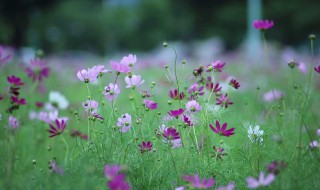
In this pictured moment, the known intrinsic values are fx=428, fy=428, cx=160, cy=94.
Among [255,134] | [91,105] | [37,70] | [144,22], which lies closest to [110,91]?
[91,105]

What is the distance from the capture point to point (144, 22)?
30.5m

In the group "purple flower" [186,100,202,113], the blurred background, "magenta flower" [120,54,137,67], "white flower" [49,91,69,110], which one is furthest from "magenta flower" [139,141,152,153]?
the blurred background

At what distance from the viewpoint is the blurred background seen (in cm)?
1491

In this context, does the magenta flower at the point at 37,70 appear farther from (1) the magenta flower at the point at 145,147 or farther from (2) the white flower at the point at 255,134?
(2) the white flower at the point at 255,134

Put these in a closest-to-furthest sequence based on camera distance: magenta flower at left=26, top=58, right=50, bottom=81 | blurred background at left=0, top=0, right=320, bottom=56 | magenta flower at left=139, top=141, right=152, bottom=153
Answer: magenta flower at left=139, top=141, right=152, bottom=153 < magenta flower at left=26, top=58, right=50, bottom=81 < blurred background at left=0, top=0, right=320, bottom=56

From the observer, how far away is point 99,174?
5.63ft

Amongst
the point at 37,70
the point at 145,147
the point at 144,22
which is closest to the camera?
the point at 145,147

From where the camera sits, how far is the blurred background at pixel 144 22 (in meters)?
14.9

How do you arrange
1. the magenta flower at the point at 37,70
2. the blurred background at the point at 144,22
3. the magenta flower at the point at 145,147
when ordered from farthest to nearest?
the blurred background at the point at 144,22 < the magenta flower at the point at 37,70 < the magenta flower at the point at 145,147

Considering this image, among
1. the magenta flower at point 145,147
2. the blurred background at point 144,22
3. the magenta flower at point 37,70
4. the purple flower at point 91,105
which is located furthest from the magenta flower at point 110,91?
the blurred background at point 144,22

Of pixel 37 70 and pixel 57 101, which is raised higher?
pixel 37 70

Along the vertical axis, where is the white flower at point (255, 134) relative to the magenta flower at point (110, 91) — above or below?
below

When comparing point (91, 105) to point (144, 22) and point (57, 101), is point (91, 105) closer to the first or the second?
point (57, 101)

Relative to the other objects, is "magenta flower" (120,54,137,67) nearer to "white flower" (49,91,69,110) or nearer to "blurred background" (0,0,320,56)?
"white flower" (49,91,69,110)
